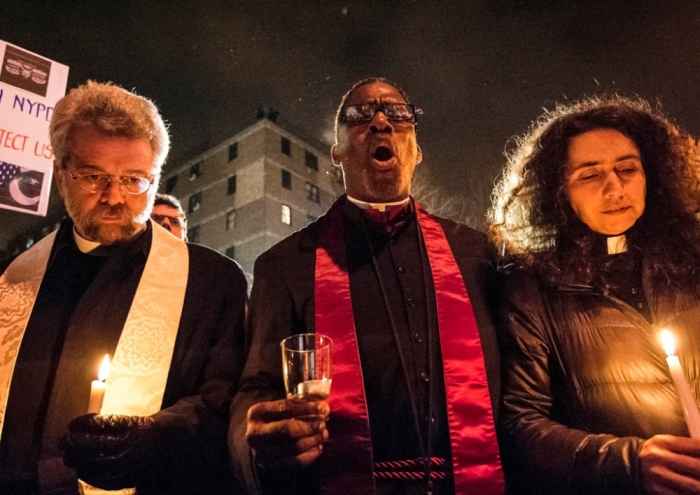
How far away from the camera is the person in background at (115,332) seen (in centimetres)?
221

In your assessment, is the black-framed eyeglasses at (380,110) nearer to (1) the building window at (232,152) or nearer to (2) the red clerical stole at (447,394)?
(2) the red clerical stole at (447,394)

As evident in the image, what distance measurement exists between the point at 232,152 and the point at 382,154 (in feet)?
109

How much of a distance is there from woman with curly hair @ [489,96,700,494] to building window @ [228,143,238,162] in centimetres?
3283

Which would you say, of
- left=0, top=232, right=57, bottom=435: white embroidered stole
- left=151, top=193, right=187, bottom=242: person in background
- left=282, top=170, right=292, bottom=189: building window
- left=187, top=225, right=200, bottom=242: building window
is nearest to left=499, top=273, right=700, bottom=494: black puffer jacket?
left=0, top=232, right=57, bottom=435: white embroidered stole

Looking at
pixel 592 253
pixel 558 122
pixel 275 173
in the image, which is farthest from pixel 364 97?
pixel 275 173

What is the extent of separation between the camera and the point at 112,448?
1964mm

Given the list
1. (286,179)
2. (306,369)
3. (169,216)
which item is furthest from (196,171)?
(306,369)

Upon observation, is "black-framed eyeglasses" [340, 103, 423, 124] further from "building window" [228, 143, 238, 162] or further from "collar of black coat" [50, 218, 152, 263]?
"building window" [228, 143, 238, 162]

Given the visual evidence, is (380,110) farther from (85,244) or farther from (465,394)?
(85,244)

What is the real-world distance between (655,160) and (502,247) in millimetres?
1076

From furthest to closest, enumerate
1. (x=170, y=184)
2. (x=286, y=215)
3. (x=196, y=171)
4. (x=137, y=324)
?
(x=170, y=184) → (x=196, y=171) → (x=286, y=215) → (x=137, y=324)

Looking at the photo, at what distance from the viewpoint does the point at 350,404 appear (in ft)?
7.64

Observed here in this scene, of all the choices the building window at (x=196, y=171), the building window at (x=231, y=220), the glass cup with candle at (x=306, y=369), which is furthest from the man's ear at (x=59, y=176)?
the building window at (x=196, y=171)

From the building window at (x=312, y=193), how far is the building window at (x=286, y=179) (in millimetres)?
1611
